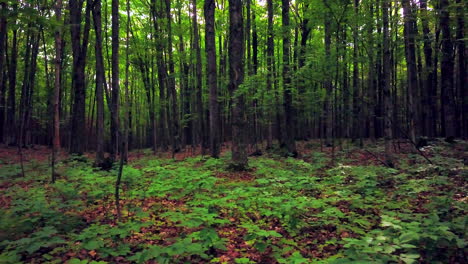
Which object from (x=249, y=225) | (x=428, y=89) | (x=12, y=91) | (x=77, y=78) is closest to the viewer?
(x=249, y=225)

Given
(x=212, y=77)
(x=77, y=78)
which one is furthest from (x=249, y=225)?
(x=77, y=78)

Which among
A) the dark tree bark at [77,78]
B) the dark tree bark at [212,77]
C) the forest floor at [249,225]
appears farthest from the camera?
the dark tree bark at [77,78]

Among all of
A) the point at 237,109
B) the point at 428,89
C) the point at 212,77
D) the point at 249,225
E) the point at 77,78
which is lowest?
the point at 249,225

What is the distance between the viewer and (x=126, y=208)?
20.8ft

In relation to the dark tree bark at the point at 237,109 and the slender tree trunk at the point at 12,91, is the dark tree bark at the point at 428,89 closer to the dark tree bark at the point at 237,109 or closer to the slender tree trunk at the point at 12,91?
the dark tree bark at the point at 237,109

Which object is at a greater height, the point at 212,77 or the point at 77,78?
the point at 77,78

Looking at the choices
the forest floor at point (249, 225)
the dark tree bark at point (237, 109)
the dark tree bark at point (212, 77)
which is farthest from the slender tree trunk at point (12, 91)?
the dark tree bark at point (237, 109)

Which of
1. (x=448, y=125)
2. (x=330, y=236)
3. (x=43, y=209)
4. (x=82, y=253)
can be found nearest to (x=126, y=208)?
(x=43, y=209)

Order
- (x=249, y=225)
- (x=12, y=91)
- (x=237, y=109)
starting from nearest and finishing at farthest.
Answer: (x=249, y=225)
(x=237, y=109)
(x=12, y=91)

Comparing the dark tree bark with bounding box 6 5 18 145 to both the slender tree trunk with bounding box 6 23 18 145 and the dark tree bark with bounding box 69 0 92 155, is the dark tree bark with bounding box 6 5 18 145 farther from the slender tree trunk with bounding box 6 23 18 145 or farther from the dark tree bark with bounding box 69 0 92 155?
the dark tree bark with bounding box 69 0 92 155

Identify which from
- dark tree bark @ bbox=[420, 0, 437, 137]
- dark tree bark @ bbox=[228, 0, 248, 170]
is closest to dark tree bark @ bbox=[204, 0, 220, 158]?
dark tree bark @ bbox=[228, 0, 248, 170]

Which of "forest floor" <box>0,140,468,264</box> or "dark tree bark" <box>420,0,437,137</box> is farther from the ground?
"dark tree bark" <box>420,0,437,137</box>

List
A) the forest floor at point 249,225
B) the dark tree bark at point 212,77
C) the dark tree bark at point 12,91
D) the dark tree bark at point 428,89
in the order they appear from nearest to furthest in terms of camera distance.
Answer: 1. the forest floor at point 249,225
2. the dark tree bark at point 212,77
3. the dark tree bark at point 428,89
4. the dark tree bark at point 12,91

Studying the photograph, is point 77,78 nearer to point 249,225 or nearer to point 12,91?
point 12,91
